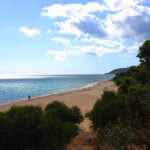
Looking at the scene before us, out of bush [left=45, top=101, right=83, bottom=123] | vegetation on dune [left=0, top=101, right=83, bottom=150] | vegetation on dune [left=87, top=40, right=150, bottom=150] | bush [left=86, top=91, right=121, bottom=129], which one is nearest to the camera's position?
vegetation on dune [left=87, top=40, right=150, bottom=150]

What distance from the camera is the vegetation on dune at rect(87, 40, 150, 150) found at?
5492 millimetres

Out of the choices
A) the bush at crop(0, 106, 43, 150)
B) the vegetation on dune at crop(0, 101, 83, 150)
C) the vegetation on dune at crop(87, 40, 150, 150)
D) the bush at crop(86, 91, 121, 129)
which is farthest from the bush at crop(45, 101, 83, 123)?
the bush at crop(0, 106, 43, 150)

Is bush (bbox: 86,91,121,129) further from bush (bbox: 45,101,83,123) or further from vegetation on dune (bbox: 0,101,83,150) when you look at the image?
vegetation on dune (bbox: 0,101,83,150)

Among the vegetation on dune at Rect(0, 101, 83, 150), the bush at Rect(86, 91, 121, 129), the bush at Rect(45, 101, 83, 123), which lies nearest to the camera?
the vegetation on dune at Rect(0, 101, 83, 150)

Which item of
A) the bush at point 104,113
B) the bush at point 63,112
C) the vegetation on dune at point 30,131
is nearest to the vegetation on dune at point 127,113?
the bush at point 104,113

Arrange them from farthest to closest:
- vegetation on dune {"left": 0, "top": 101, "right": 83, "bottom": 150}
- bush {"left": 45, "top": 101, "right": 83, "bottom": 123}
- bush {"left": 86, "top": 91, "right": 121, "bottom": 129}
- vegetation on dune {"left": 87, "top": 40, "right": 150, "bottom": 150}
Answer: bush {"left": 45, "top": 101, "right": 83, "bottom": 123}, bush {"left": 86, "top": 91, "right": 121, "bottom": 129}, vegetation on dune {"left": 0, "top": 101, "right": 83, "bottom": 150}, vegetation on dune {"left": 87, "top": 40, "right": 150, "bottom": 150}

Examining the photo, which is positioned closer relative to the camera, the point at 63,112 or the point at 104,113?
the point at 104,113

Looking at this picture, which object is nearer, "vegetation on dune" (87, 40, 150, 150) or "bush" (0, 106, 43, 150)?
"vegetation on dune" (87, 40, 150, 150)

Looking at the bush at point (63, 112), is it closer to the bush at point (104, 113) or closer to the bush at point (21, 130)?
the bush at point (104, 113)

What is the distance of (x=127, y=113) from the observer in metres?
9.06

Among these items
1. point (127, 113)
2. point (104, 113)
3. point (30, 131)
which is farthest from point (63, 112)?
point (127, 113)

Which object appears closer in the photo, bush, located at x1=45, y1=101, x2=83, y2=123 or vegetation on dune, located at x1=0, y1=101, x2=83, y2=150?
vegetation on dune, located at x1=0, y1=101, x2=83, y2=150

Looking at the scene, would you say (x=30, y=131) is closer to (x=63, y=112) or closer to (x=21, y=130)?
(x=21, y=130)

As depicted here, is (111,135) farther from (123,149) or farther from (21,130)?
(21,130)
